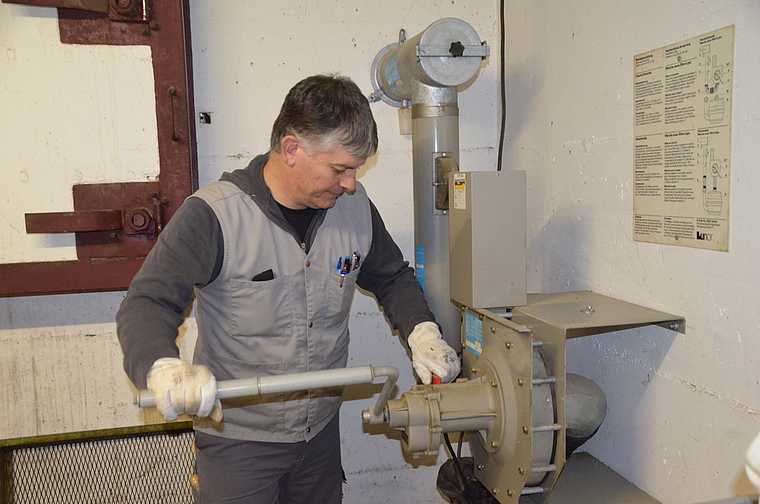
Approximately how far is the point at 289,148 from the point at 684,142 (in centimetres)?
84

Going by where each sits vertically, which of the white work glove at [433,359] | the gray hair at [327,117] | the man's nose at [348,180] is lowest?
the white work glove at [433,359]

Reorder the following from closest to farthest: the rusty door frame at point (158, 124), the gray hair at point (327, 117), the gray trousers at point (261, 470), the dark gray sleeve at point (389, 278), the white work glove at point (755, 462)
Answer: the white work glove at point (755, 462) → the gray hair at point (327, 117) → the gray trousers at point (261, 470) → the dark gray sleeve at point (389, 278) → the rusty door frame at point (158, 124)

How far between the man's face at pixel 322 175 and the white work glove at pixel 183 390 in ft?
1.65

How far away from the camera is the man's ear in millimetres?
1379

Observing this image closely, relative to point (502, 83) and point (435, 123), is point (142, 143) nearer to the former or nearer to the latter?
point (435, 123)

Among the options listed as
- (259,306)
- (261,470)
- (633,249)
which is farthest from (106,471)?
(633,249)

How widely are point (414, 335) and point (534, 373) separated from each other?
33cm

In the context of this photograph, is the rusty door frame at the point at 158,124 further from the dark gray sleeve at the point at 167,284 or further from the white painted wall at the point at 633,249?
the white painted wall at the point at 633,249

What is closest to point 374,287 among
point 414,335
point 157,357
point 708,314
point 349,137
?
point 414,335

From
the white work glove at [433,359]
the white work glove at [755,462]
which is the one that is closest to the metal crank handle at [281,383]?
the white work glove at [433,359]

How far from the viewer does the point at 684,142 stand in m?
1.26

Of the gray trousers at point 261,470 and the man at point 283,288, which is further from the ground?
the man at point 283,288

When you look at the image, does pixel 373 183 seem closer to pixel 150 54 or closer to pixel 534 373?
pixel 150 54

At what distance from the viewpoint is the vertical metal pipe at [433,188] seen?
5.81 feet
